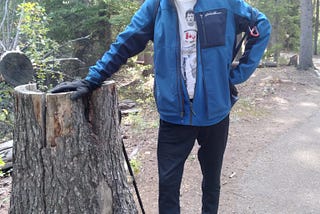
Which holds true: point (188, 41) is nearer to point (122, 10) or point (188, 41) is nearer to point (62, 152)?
point (62, 152)

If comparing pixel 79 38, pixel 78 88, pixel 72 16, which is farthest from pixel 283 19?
pixel 78 88

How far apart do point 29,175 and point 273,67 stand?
12668 mm

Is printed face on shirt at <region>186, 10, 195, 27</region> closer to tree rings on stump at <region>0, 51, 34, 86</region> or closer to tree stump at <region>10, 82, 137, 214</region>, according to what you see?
tree stump at <region>10, 82, 137, 214</region>

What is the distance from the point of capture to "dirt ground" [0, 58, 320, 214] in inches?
167

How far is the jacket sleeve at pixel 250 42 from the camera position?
2715mm

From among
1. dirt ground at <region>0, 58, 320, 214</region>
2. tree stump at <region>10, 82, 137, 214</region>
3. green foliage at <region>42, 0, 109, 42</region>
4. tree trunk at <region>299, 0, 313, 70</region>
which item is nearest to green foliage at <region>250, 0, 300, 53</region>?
tree trunk at <region>299, 0, 313, 70</region>

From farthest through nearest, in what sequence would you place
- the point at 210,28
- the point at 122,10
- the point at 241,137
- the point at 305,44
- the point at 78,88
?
the point at 305,44 < the point at 122,10 < the point at 241,137 < the point at 210,28 < the point at 78,88

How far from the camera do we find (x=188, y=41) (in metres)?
2.57

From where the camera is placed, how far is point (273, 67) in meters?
13.9

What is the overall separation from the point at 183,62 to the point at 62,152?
106 centimetres

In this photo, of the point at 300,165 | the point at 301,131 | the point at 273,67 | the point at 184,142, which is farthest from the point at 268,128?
the point at 273,67

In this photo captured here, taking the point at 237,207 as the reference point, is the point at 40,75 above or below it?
above

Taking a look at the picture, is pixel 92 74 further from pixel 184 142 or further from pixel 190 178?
pixel 190 178

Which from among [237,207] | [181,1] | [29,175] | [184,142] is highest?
[181,1]
